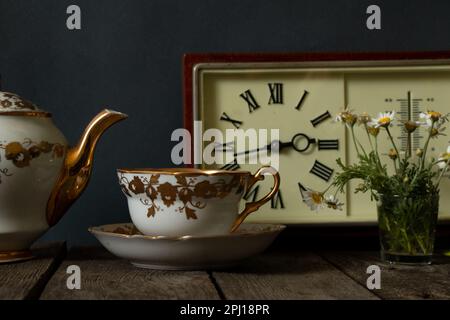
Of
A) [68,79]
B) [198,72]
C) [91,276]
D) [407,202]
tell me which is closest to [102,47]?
[68,79]

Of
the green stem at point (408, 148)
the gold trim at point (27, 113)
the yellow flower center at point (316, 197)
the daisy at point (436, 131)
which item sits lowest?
the yellow flower center at point (316, 197)

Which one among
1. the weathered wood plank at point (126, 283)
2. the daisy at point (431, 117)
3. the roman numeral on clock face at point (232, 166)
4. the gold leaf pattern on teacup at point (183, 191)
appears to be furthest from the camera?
the roman numeral on clock face at point (232, 166)

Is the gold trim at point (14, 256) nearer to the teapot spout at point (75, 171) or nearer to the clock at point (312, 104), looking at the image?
the teapot spout at point (75, 171)

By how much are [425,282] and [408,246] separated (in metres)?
0.13

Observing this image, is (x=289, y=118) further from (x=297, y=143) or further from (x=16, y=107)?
(x=16, y=107)

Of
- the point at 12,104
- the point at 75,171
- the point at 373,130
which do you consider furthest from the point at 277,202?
the point at 12,104

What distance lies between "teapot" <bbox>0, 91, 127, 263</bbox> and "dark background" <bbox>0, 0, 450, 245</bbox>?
0.19m

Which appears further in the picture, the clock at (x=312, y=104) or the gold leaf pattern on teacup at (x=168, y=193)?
the clock at (x=312, y=104)

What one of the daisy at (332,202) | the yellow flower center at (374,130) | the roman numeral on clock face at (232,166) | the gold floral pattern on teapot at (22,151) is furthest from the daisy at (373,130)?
the gold floral pattern on teapot at (22,151)

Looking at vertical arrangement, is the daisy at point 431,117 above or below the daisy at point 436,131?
above

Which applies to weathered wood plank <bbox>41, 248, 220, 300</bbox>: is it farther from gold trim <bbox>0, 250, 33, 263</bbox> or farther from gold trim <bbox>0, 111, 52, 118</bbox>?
gold trim <bbox>0, 111, 52, 118</bbox>

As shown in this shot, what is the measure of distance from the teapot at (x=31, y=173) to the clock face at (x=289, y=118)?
0.77 feet

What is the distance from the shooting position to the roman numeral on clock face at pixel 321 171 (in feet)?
3.40

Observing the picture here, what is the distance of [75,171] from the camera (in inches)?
35.2
